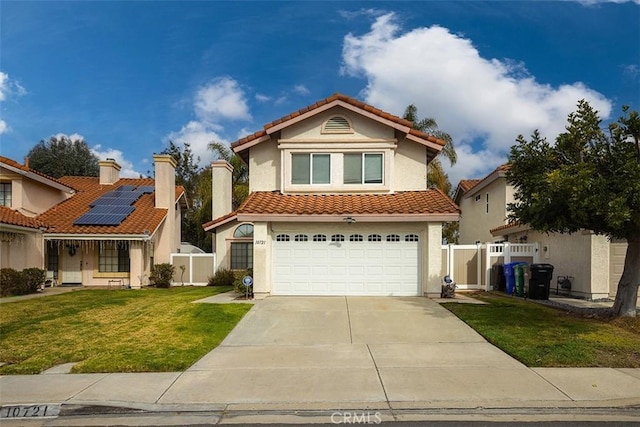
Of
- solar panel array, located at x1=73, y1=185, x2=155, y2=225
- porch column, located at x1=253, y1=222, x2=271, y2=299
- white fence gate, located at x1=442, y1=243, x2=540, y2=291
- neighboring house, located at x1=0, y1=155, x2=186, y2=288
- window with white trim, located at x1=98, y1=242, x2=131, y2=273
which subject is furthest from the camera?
window with white trim, located at x1=98, y1=242, x2=131, y2=273

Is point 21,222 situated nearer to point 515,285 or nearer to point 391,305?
point 391,305

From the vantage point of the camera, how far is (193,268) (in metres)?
22.2

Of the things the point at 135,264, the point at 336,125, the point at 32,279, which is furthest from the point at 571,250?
the point at 32,279

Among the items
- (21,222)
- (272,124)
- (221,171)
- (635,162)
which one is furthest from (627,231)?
(21,222)

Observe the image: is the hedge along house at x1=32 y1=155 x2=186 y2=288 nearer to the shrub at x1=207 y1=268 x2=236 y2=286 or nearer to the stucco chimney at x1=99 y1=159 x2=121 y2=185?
the shrub at x1=207 y1=268 x2=236 y2=286

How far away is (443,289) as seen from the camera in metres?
14.9

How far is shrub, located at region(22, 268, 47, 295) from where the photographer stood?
1820 cm

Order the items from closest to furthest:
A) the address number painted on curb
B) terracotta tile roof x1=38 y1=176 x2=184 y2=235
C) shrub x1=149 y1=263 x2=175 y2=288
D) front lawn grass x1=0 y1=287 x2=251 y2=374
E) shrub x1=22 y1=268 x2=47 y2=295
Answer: the address number painted on curb
front lawn grass x1=0 y1=287 x2=251 y2=374
shrub x1=22 y1=268 x2=47 y2=295
terracotta tile roof x1=38 y1=176 x2=184 y2=235
shrub x1=149 y1=263 x2=175 y2=288

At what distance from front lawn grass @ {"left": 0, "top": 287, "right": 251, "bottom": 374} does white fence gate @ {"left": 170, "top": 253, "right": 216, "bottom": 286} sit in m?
6.00

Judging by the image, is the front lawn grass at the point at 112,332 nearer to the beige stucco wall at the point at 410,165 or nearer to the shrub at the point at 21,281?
the shrub at the point at 21,281

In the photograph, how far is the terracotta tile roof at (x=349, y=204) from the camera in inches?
580

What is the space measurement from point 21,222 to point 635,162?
20099mm

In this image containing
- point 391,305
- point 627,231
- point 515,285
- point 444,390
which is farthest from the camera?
point 515,285

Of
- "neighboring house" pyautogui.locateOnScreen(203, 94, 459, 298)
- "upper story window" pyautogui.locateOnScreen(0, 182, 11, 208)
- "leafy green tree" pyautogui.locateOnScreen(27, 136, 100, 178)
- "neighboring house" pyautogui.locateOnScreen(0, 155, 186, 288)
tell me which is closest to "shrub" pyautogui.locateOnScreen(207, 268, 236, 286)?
"neighboring house" pyautogui.locateOnScreen(0, 155, 186, 288)
